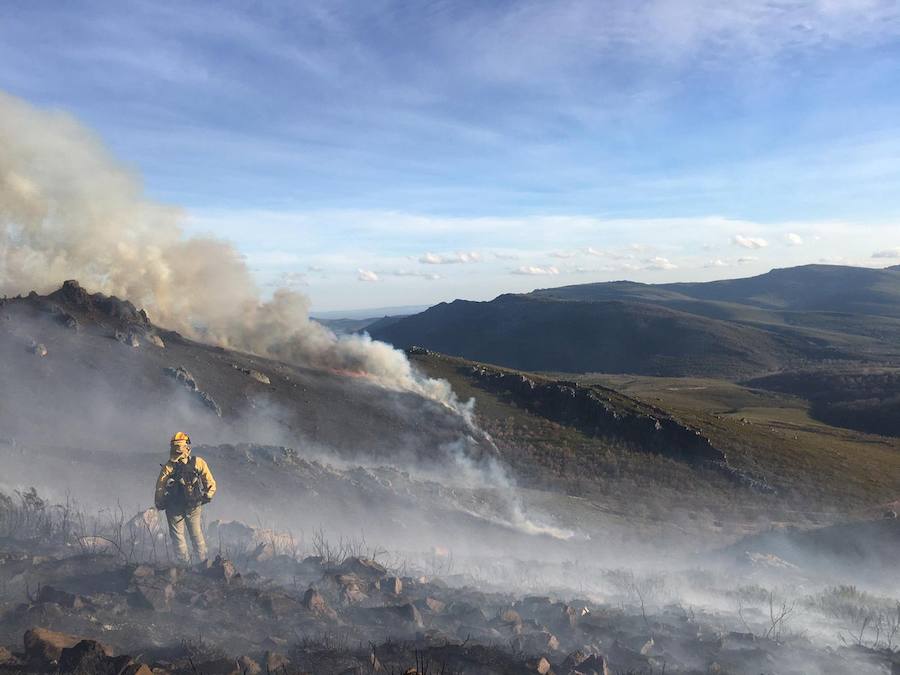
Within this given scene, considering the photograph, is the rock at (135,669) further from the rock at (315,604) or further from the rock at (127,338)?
the rock at (127,338)

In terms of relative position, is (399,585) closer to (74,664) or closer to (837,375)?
(74,664)

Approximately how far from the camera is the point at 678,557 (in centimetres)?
3275

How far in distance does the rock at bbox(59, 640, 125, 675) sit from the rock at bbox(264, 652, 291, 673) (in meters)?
2.28

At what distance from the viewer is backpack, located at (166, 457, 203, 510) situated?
57.3 feet

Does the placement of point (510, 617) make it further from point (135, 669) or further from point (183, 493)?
point (183, 493)

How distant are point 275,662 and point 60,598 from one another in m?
5.21

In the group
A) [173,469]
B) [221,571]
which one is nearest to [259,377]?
[173,469]

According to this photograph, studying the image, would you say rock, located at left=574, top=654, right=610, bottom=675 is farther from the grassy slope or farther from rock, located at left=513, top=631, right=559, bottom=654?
the grassy slope

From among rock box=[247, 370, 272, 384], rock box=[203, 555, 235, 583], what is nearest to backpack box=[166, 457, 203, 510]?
rock box=[203, 555, 235, 583]

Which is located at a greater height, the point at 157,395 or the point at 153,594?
the point at 157,395

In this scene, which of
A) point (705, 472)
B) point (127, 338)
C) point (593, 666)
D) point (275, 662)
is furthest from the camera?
point (705, 472)

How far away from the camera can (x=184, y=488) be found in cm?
1752

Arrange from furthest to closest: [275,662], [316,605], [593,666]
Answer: [316,605] < [593,666] < [275,662]

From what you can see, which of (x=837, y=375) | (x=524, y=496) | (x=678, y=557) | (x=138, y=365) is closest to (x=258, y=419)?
(x=138, y=365)
